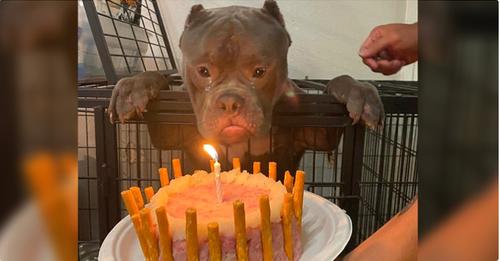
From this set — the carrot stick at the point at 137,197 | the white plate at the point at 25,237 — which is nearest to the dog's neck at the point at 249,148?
the carrot stick at the point at 137,197

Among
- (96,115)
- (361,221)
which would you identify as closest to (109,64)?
(96,115)

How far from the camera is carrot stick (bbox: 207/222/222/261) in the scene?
36cm

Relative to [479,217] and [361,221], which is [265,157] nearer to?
[361,221]

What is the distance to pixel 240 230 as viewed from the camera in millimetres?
369

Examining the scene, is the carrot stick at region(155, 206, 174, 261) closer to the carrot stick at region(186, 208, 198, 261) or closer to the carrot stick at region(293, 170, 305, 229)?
the carrot stick at region(186, 208, 198, 261)

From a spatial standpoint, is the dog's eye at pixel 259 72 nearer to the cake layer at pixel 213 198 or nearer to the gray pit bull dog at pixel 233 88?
the gray pit bull dog at pixel 233 88

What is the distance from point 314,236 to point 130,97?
0.23 m

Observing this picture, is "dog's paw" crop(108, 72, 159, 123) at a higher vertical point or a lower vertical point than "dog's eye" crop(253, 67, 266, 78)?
lower

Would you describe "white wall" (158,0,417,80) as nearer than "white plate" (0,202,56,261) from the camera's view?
No

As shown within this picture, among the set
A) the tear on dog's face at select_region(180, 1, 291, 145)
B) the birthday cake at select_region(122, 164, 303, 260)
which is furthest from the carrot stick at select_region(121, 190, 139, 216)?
the tear on dog's face at select_region(180, 1, 291, 145)

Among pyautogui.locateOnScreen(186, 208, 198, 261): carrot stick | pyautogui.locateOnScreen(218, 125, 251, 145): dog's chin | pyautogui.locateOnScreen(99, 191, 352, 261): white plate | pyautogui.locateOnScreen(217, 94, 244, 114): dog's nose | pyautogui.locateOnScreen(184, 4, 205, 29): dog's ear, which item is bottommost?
pyautogui.locateOnScreen(99, 191, 352, 261): white plate

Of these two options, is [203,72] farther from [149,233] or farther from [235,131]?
[149,233]

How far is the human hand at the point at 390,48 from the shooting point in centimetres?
38

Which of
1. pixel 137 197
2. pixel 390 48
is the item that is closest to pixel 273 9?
pixel 390 48
